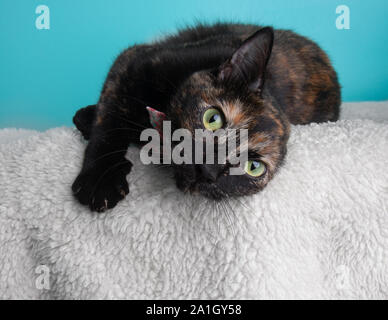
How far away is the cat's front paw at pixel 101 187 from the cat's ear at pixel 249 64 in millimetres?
309

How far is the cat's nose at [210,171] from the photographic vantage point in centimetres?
72

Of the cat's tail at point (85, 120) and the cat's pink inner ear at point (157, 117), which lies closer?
the cat's pink inner ear at point (157, 117)

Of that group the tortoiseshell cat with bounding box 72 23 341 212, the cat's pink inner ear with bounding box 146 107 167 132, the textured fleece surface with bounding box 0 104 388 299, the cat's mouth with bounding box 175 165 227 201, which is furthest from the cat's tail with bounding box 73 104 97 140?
the cat's mouth with bounding box 175 165 227 201

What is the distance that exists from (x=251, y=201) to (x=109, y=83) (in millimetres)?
490

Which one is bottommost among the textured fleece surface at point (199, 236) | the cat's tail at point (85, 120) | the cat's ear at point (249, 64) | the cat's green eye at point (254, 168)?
the textured fleece surface at point (199, 236)

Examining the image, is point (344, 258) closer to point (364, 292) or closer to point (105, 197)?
point (364, 292)

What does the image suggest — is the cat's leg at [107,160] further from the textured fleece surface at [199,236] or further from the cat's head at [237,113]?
the cat's head at [237,113]

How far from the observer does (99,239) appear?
77 cm

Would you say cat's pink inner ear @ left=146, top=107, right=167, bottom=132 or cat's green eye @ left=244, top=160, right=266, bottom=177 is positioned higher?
cat's pink inner ear @ left=146, top=107, right=167, bottom=132

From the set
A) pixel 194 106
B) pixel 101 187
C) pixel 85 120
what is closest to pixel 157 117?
pixel 194 106

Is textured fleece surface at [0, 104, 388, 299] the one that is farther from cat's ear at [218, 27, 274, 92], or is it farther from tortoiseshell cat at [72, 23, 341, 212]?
cat's ear at [218, 27, 274, 92]

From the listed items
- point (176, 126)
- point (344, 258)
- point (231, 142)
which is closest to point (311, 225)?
point (344, 258)

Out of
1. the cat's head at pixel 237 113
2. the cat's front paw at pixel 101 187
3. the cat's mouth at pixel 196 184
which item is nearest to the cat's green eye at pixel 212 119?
the cat's head at pixel 237 113

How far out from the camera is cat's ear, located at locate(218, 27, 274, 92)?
0.76 meters
